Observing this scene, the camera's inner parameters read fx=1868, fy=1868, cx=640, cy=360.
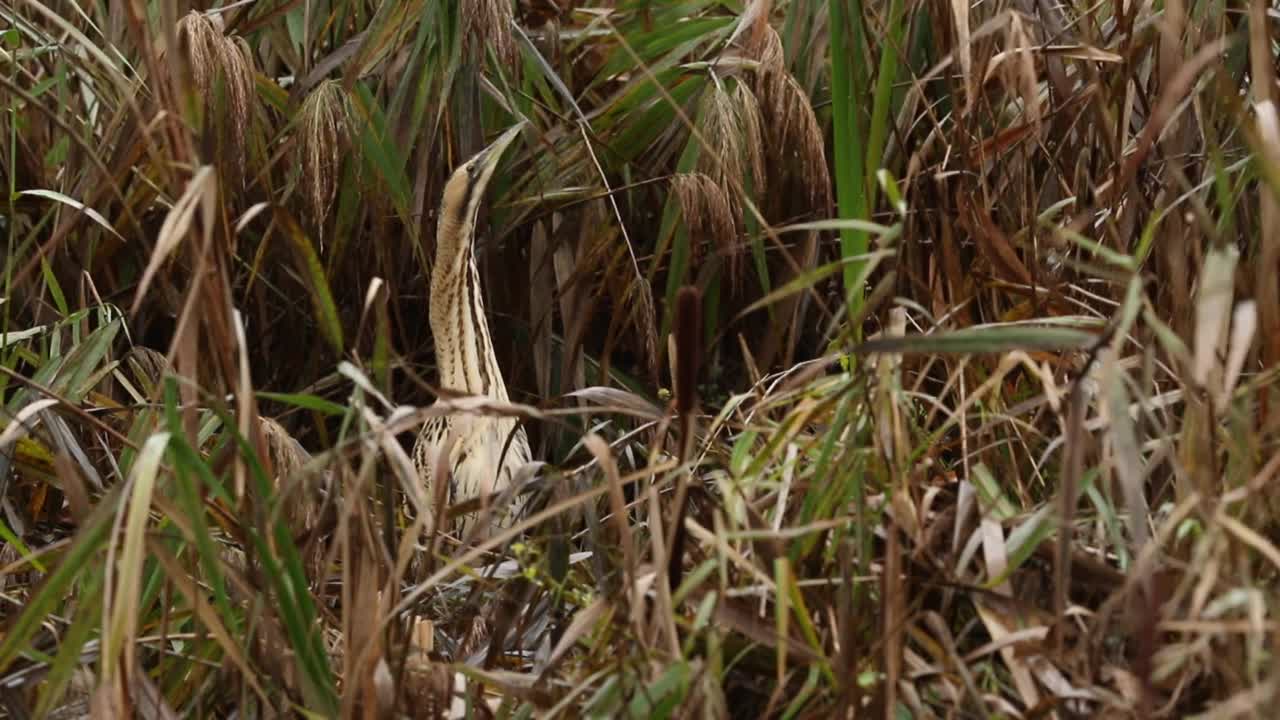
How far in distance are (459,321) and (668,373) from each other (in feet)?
0.85

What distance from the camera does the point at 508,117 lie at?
6.88ft

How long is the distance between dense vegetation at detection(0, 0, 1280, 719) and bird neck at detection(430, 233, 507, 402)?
0.08m

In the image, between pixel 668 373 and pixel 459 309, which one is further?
pixel 668 373

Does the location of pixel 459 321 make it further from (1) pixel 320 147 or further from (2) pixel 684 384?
(2) pixel 684 384

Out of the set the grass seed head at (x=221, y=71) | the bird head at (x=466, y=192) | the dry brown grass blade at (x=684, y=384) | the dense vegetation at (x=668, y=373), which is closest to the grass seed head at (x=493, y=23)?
the dense vegetation at (x=668, y=373)

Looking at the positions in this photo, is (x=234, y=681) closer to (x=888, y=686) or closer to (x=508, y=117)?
(x=888, y=686)

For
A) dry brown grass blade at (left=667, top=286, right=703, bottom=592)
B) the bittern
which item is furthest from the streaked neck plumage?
dry brown grass blade at (left=667, top=286, right=703, bottom=592)

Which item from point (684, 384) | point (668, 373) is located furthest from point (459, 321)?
point (684, 384)

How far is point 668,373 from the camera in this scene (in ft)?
6.91

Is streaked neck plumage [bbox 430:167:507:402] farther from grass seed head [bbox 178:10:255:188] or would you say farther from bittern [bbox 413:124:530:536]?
grass seed head [bbox 178:10:255:188]

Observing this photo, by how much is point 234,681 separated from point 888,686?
385mm

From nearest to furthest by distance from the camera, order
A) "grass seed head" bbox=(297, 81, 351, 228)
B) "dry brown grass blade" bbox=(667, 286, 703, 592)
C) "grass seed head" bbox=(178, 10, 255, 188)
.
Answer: "dry brown grass blade" bbox=(667, 286, 703, 592)
"grass seed head" bbox=(178, 10, 255, 188)
"grass seed head" bbox=(297, 81, 351, 228)

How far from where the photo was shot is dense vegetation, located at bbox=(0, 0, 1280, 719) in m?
0.99

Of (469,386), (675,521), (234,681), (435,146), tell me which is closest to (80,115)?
(435,146)
